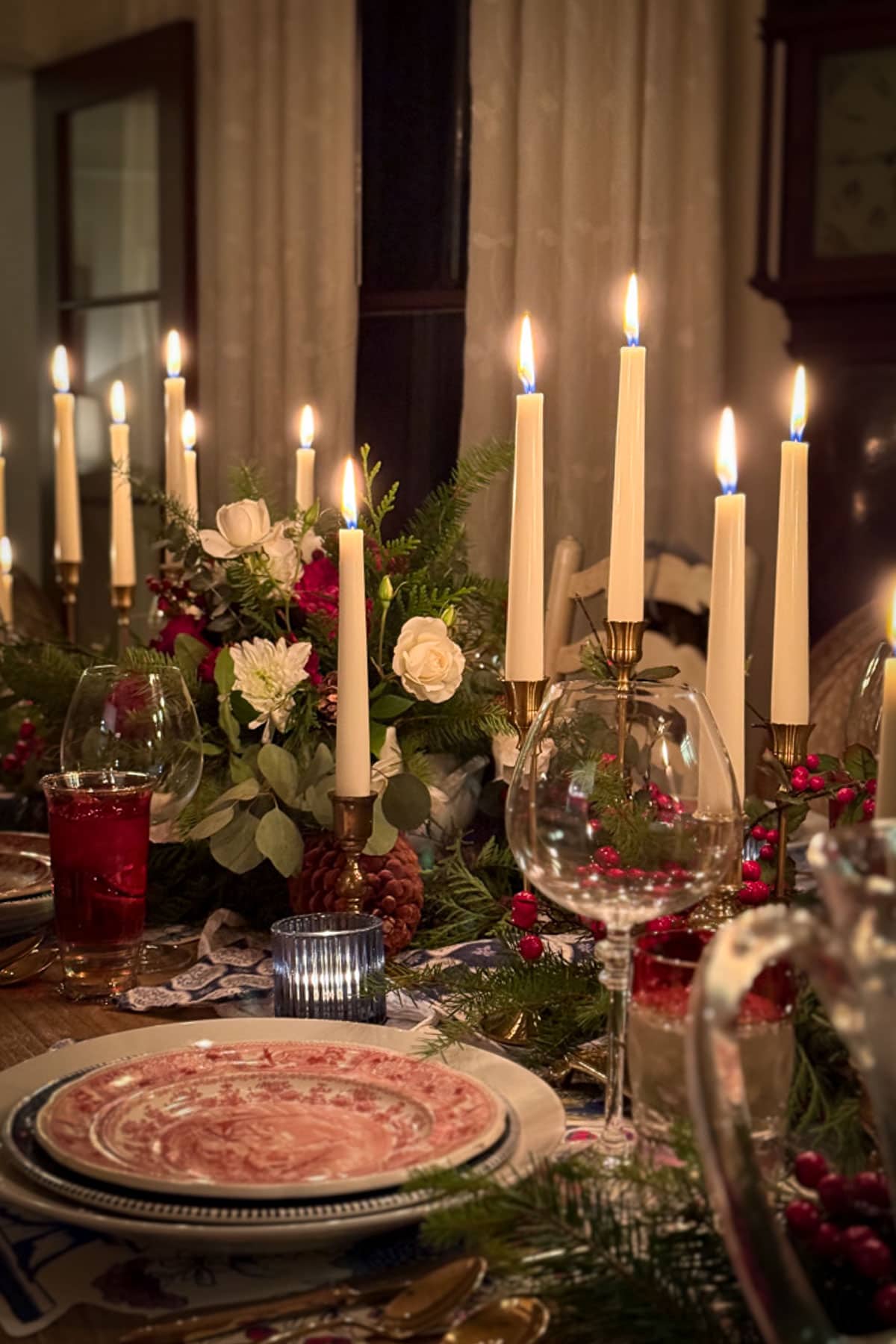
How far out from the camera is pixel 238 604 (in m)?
1.32

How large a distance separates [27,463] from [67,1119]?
419 centimetres

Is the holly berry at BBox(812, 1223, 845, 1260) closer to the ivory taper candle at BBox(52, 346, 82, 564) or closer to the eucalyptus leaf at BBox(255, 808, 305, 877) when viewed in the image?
the eucalyptus leaf at BBox(255, 808, 305, 877)

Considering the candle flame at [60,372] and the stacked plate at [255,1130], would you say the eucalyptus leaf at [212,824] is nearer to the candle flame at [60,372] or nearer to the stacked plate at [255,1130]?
the stacked plate at [255,1130]

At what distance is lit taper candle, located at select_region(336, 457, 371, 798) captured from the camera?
3.53 feet

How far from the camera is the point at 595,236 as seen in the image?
337 cm

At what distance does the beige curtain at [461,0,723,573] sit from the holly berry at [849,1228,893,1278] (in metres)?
2.84

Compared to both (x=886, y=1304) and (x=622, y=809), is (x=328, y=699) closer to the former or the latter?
(x=622, y=809)

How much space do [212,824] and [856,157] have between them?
223cm

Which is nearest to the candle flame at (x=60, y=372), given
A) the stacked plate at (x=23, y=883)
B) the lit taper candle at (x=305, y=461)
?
the lit taper candle at (x=305, y=461)

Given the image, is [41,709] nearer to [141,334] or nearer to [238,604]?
[238,604]

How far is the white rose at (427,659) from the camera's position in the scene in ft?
3.87

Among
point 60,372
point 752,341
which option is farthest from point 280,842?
A: point 752,341

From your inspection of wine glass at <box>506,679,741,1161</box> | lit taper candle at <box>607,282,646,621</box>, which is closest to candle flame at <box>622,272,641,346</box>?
lit taper candle at <box>607,282,646,621</box>

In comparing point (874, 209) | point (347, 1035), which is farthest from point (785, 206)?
point (347, 1035)
